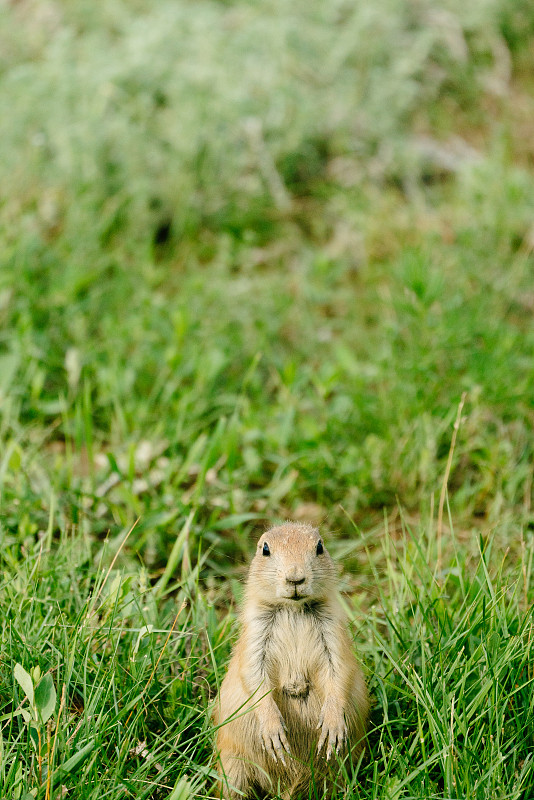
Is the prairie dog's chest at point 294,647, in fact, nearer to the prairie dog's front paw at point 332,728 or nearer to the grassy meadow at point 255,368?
the prairie dog's front paw at point 332,728

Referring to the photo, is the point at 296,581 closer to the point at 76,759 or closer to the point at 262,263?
the point at 76,759

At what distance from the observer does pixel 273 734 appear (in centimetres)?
228

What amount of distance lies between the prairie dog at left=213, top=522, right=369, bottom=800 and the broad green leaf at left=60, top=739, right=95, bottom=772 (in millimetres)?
375

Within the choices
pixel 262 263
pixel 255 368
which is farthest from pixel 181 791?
pixel 262 263

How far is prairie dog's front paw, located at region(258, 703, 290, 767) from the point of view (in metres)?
2.29

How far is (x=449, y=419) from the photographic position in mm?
3746

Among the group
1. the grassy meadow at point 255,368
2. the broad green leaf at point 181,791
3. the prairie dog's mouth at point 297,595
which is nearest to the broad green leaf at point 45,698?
the grassy meadow at point 255,368

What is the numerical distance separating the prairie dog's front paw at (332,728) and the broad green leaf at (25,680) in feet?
2.63

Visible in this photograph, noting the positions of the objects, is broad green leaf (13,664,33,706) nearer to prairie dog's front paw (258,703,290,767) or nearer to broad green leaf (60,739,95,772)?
broad green leaf (60,739,95,772)

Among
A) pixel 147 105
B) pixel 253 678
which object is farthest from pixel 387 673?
pixel 147 105

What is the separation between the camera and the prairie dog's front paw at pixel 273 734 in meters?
2.29

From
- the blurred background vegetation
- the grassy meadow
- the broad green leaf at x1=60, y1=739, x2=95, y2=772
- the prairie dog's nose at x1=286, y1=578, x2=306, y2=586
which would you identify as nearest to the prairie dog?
the prairie dog's nose at x1=286, y1=578, x2=306, y2=586

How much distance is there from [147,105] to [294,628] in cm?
427

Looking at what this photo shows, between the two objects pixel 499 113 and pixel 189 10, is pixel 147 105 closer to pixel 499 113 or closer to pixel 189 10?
pixel 189 10
